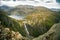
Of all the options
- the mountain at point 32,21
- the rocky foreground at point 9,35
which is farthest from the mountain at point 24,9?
the rocky foreground at point 9,35

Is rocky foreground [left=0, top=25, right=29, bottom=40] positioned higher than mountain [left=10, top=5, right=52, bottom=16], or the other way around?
mountain [left=10, top=5, right=52, bottom=16]

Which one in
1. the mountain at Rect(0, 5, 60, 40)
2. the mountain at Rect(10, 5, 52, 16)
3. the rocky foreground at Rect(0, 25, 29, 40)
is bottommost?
the rocky foreground at Rect(0, 25, 29, 40)

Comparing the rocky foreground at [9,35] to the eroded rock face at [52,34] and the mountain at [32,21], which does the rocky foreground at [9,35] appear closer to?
the mountain at [32,21]

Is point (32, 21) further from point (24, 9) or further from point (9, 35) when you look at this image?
point (9, 35)

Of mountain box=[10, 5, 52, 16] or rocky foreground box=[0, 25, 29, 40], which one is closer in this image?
rocky foreground box=[0, 25, 29, 40]

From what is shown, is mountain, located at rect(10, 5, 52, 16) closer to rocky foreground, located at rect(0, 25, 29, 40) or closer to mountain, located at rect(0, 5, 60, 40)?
mountain, located at rect(0, 5, 60, 40)

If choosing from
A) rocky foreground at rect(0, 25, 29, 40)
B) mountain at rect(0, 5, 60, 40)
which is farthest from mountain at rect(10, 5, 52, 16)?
rocky foreground at rect(0, 25, 29, 40)

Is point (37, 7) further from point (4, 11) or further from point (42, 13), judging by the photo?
point (4, 11)

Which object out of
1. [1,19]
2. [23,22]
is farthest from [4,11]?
[23,22]

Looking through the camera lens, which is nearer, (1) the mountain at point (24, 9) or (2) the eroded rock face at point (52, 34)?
(2) the eroded rock face at point (52, 34)

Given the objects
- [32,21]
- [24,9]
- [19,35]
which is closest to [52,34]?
[32,21]

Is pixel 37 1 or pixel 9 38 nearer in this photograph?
pixel 9 38
